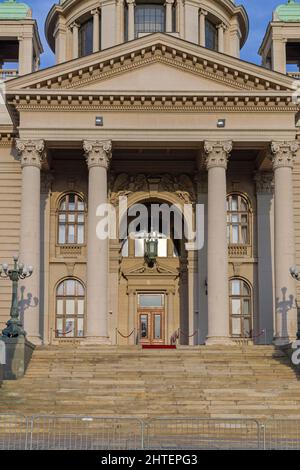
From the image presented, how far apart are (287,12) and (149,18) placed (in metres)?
8.56

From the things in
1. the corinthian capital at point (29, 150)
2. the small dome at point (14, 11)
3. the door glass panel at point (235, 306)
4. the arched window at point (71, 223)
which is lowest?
the door glass panel at point (235, 306)

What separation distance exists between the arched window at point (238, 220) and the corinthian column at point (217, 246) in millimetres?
5109

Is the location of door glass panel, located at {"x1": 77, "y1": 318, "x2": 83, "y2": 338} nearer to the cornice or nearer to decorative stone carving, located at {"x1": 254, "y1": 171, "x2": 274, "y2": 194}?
the cornice

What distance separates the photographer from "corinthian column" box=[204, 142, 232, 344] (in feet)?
130

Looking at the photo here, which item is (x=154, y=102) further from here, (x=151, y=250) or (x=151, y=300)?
(x=151, y=300)

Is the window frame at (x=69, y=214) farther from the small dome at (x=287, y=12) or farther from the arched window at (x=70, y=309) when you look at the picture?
the small dome at (x=287, y=12)

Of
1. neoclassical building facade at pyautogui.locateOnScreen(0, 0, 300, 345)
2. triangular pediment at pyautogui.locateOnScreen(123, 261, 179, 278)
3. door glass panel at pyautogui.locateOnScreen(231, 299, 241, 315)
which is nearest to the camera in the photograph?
neoclassical building facade at pyautogui.locateOnScreen(0, 0, 300, 345)

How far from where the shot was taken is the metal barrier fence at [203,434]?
2170 cm

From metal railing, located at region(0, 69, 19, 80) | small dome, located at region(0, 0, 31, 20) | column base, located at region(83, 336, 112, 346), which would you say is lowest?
column base, located at region(83, 336, 112, 346)

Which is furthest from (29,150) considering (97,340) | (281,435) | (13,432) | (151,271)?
(281,435)

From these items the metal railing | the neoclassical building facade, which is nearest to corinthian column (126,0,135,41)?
the neoclassical building facade

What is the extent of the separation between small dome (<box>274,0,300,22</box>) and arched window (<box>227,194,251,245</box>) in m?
12.8

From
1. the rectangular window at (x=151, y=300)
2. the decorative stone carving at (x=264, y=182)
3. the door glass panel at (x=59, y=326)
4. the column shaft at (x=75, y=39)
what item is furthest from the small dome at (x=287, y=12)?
the door glass panel at (x=59, y=326)
